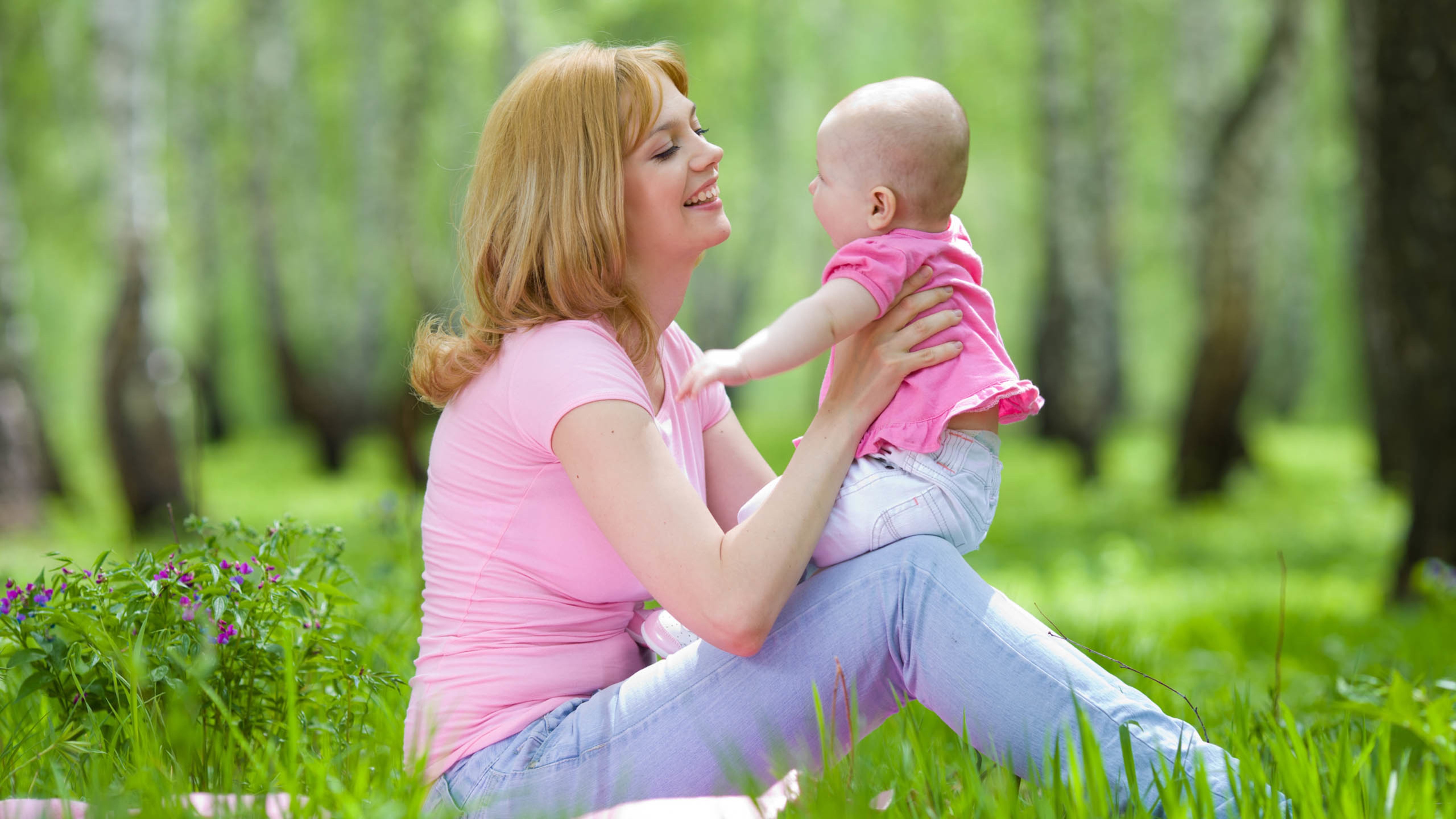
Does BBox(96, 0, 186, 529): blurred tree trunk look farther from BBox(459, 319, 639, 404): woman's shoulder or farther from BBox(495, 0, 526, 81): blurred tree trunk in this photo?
BBox(459, 319, 639, 404): woman's shoulder

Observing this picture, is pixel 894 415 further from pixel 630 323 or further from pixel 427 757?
pixel 427 757

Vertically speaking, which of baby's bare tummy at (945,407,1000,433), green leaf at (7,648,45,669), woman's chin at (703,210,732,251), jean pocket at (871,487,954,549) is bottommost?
green leaf at (7,648,45,669)

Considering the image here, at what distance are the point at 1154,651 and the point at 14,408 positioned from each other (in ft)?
25.6

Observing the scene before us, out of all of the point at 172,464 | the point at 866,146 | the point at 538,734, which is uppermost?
the point at 866,146

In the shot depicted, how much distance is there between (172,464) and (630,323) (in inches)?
307

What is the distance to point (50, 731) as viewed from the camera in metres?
2.10

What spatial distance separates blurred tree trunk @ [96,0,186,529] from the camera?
336 inches

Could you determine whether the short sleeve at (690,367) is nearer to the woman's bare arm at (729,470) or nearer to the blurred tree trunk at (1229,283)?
the woman's bare arm at (729,470)

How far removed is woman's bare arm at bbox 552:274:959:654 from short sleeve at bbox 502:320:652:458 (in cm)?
2

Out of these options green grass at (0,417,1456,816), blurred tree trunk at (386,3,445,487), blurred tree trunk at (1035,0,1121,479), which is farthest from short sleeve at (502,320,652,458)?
blurred tree trunk at (386,3,445,487)

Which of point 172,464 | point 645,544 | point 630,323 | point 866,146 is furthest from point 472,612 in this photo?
point 172,464

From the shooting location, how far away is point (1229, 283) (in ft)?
28.9

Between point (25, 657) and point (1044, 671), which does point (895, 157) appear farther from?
point (25, 657)

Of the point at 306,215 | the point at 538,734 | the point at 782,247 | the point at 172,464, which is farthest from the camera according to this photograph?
the point at 782,247
